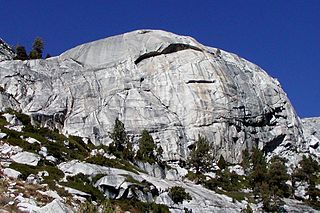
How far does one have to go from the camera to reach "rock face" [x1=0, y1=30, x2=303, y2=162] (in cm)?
9581

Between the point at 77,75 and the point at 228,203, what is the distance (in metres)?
→ 51.8

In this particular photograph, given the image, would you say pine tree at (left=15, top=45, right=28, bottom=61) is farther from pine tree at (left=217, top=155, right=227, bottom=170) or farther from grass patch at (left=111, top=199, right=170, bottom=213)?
grass patch at (left=111, top=199, right=170, bottom=213)

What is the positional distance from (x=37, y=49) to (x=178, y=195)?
73.0 metres

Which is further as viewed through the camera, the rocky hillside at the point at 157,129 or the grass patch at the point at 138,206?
the rocky hillside at the point at 157,129

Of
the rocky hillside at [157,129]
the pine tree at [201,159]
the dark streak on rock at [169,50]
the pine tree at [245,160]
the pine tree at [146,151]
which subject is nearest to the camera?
the rocky hillside at [157,129]

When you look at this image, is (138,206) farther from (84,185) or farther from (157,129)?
(157,129)

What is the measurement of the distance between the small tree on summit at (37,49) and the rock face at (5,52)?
485cm

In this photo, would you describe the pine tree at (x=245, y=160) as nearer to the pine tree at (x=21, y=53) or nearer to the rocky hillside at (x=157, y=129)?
the rocky hillside at (x=157, y=129)

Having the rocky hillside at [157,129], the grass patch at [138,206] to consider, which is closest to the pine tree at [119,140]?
the rocky hillside at [157,129]

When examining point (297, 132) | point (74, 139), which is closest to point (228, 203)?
point (74, 139)

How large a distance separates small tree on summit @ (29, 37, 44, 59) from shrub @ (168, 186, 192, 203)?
6590cm

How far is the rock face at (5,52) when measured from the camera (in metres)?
111

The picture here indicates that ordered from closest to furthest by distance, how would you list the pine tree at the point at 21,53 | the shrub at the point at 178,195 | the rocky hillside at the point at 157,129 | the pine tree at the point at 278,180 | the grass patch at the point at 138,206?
1. the grass patch at the point at 138,206
2. the shrub at the point at 178,195
3. the rocky hillside at the point at 157,129
4. the pine tree at the point at 278,180
5. the pine tree at the point at 21,53

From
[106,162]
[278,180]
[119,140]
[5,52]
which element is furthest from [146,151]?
[5,52]
